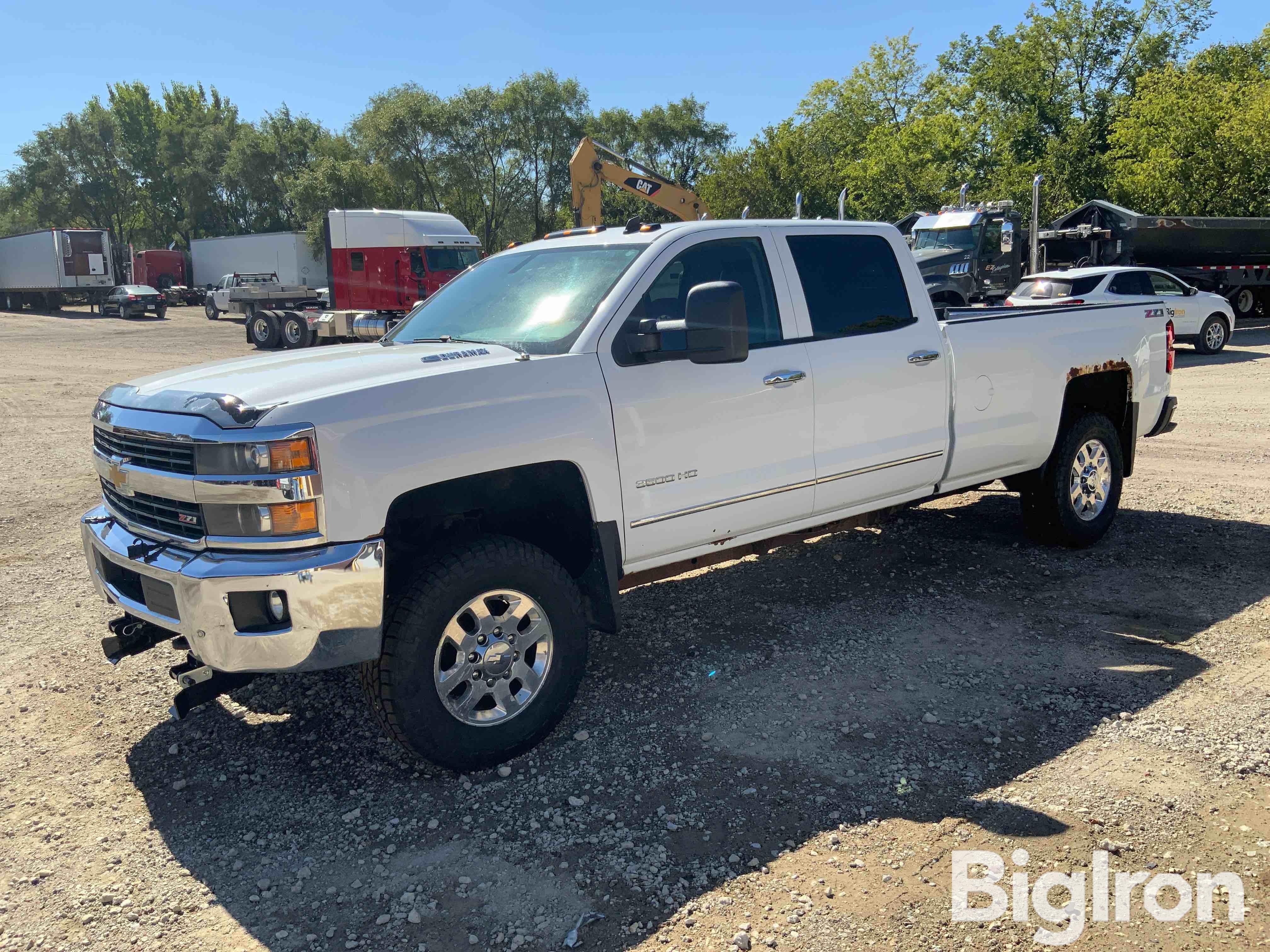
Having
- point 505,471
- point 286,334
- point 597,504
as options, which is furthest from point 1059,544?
point 286,334

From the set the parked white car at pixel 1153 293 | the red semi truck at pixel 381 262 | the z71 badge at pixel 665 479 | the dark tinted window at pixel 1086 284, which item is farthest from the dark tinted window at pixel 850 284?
the red semi truck at pixel 381 262

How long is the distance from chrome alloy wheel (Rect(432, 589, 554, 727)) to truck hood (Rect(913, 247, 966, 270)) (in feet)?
59.5

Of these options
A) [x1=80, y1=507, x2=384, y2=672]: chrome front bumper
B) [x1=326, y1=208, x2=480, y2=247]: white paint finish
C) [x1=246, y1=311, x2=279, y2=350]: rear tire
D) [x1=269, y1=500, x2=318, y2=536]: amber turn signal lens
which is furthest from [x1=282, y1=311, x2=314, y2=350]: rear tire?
[x1=269, y1=500, x2=318, y2=536]: amber turn signal lens

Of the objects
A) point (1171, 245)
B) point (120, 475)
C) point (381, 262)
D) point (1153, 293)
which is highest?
point (381, 262)

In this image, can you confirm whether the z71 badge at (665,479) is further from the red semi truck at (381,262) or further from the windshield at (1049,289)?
the red semi truck at (381,262)

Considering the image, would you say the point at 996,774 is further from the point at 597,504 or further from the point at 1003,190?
the point at 1003,190

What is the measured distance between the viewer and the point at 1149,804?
3463 mm

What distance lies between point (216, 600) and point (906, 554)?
4.45 metres

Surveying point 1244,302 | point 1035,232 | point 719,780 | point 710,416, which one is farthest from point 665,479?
point 1244,302

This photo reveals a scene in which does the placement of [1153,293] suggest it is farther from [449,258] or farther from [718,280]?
[718,280]

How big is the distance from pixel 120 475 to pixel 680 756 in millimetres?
2448

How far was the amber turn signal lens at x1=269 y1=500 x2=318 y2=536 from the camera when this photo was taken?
3318 millimetres

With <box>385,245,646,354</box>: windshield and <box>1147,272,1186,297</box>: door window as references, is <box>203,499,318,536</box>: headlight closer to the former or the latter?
<box>385,245,646,354</box>: windshield

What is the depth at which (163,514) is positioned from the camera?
12.1 ft
